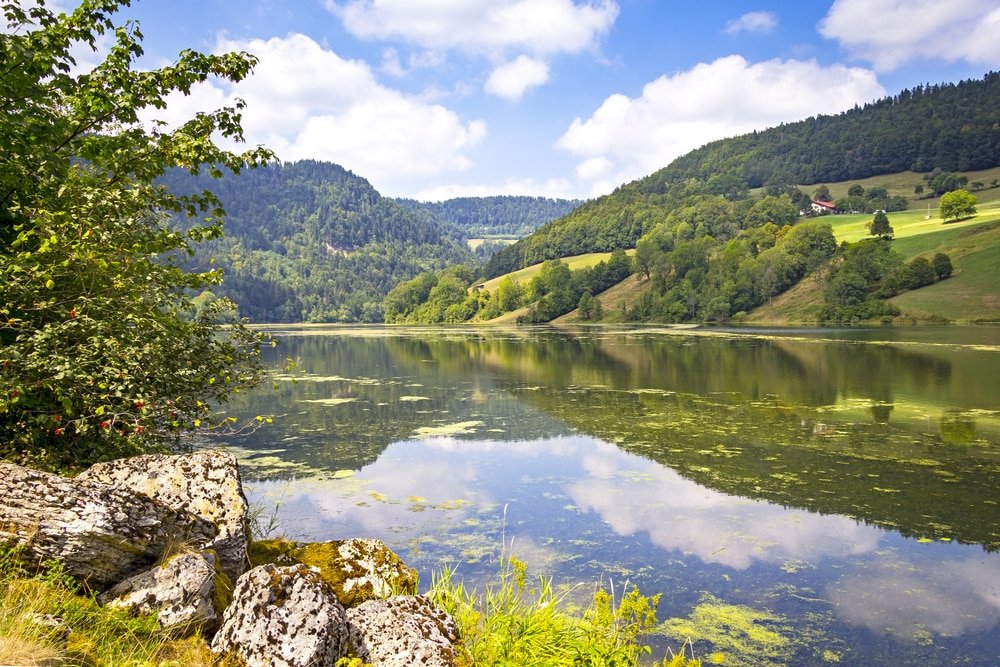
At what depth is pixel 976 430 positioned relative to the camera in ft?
64.4

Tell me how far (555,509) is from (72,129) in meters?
11.1

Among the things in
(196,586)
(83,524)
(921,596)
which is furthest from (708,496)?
(83,524)

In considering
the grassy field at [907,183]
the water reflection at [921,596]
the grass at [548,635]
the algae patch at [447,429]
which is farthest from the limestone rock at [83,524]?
the grassy field at [907,183]

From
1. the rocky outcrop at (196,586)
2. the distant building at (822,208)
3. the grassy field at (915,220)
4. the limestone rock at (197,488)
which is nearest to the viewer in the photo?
the rocky outcrop at (196,586)

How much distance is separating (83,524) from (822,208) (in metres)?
203

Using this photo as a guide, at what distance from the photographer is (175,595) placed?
570 centimetres

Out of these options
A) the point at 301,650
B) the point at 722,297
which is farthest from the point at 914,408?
the point at 722,297

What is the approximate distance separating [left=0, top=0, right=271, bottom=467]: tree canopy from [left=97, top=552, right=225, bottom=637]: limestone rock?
266cm

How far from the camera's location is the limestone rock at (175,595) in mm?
5605

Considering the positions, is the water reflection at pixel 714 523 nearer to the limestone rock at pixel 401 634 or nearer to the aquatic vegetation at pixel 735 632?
the aquatic vegetation at pixel 735 632

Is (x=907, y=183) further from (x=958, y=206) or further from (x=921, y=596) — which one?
(x=921, y=596)

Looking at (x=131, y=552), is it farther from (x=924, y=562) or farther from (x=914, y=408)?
(x=914, y=408)

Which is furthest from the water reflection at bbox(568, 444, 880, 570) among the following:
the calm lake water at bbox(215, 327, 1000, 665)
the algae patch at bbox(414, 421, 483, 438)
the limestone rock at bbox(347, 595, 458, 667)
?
the algae patch at bbox(414, 421, 483, 438)

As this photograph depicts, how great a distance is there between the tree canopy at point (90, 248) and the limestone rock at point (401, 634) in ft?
13.7
